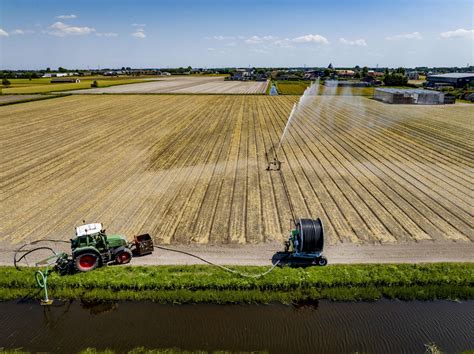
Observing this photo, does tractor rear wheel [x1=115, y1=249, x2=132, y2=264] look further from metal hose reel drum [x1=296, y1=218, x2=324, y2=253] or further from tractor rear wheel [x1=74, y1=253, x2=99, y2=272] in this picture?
metal hose reel drum [x1=296, y1=218, x2=324, y2=253]

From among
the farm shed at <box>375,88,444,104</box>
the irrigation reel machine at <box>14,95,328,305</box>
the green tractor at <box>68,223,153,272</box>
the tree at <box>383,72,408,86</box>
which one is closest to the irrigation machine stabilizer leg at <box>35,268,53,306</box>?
→ the irrigation reel machine at <box>14,95,328,305</box>

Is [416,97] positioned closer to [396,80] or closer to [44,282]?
[396,80]

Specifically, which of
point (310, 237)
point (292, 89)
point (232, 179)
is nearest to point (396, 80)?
point (292, 89)

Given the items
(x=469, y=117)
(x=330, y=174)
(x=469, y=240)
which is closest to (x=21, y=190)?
(x=330, y=174)

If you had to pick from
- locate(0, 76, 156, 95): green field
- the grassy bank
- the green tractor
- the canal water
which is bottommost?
the canal water

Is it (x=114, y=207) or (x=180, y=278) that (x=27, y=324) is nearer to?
(x=180, y=278)

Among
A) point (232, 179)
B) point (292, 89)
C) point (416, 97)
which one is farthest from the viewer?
point (292, 89)

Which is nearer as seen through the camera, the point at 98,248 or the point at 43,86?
the point at 98,248
